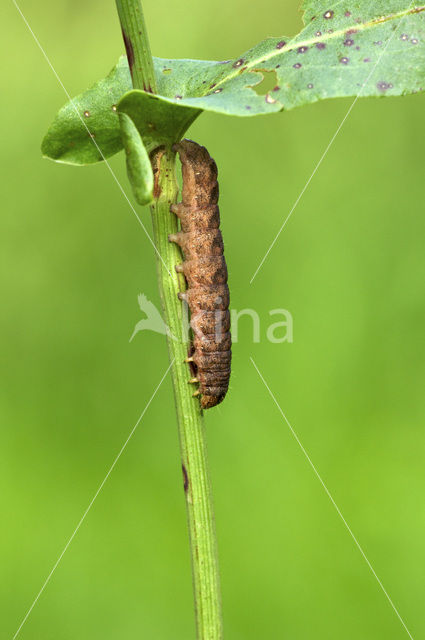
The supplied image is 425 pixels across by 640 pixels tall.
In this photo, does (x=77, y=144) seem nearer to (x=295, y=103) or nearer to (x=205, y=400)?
(x=295, y=103)

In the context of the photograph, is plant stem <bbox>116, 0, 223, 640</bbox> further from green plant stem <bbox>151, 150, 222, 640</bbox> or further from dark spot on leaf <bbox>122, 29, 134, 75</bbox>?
dark spot on leaf <bbox>122, 29, 134, 75</bbox>

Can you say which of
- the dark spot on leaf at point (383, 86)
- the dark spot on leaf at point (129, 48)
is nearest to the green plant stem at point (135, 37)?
the dark spot on leaf at point (129, 48)

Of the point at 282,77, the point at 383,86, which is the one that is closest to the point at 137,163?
the point at 282,77

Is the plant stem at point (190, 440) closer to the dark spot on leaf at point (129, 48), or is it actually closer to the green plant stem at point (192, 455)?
the green plant stem at point (192, 455)

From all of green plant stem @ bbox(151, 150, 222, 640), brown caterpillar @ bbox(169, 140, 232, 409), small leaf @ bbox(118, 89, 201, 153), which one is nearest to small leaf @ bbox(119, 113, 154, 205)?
small leaf @ bbox(118, 89, 201, 153)

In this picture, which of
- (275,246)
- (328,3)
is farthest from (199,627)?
(275,246)

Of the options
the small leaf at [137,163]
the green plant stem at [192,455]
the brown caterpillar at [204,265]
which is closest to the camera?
the small leaf at [137,163]
